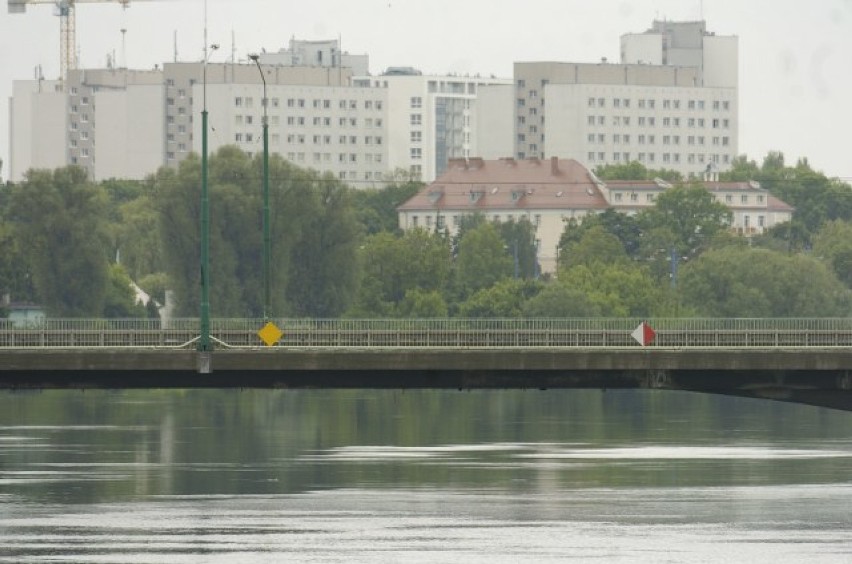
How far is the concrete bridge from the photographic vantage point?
108500 mm

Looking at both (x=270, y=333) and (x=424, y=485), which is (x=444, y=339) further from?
(x=270, y=333)

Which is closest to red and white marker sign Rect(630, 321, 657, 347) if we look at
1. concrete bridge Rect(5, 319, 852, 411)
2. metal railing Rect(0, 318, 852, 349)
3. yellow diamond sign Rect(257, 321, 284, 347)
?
concrete bridge Rect(5, 319, 852, 411)

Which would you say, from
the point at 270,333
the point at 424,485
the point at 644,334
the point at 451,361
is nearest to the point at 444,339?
the point at 451,361

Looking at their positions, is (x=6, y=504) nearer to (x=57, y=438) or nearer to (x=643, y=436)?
(x=57, y=438)

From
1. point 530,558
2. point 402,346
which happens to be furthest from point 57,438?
point 530,558

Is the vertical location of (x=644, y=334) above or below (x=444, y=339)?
above

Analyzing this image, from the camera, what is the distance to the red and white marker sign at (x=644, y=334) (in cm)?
10888

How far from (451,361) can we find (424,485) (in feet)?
17.9

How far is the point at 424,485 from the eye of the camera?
10662cm

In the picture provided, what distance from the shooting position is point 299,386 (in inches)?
4318

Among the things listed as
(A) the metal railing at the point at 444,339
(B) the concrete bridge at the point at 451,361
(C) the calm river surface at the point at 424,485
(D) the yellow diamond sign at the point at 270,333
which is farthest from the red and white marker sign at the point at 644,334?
(D) the yellow diamond sign at the point at 270,333

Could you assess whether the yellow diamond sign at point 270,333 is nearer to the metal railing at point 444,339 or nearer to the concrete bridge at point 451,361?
the concrete bridge at point 451,361

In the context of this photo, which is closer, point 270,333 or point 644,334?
point 270,333

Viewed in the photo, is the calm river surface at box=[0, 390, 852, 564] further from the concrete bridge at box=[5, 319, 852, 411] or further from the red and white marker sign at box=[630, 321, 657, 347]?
the red and white marker sign at box=[630, 321, 657, 347]
